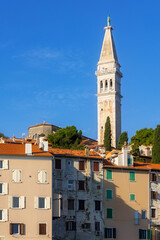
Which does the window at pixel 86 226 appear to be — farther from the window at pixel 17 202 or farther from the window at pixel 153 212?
the window at pixel 17 202

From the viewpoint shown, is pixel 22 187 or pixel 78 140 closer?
pixel 22 187

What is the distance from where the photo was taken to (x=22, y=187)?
5716cm

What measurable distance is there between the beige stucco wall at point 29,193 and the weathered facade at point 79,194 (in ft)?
18.1

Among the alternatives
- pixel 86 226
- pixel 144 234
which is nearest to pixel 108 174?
pixel 86 226

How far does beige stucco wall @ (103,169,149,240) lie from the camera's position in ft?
212

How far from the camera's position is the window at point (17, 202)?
56312mm

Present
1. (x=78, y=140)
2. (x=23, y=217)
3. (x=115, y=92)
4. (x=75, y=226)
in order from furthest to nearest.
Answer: (x=115, y=92) → (x=78, y=140) → (x=75, y=226) → (x=23, y=217)

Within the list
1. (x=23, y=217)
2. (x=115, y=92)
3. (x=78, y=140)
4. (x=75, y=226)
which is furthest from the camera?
(x=115, y=92)

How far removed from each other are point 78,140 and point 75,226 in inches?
1989

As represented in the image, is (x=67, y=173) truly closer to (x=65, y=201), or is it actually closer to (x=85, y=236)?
(x=65, y=201)

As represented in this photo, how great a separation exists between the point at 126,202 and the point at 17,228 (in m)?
15.8

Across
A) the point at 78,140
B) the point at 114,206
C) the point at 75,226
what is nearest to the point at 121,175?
the point at 114,206

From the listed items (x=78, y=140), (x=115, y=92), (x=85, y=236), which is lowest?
(x=85, y=236)

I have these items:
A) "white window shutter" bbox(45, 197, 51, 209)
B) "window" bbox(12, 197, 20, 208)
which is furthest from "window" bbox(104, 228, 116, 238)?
"window" bbox(12, 197, 20, 208)
